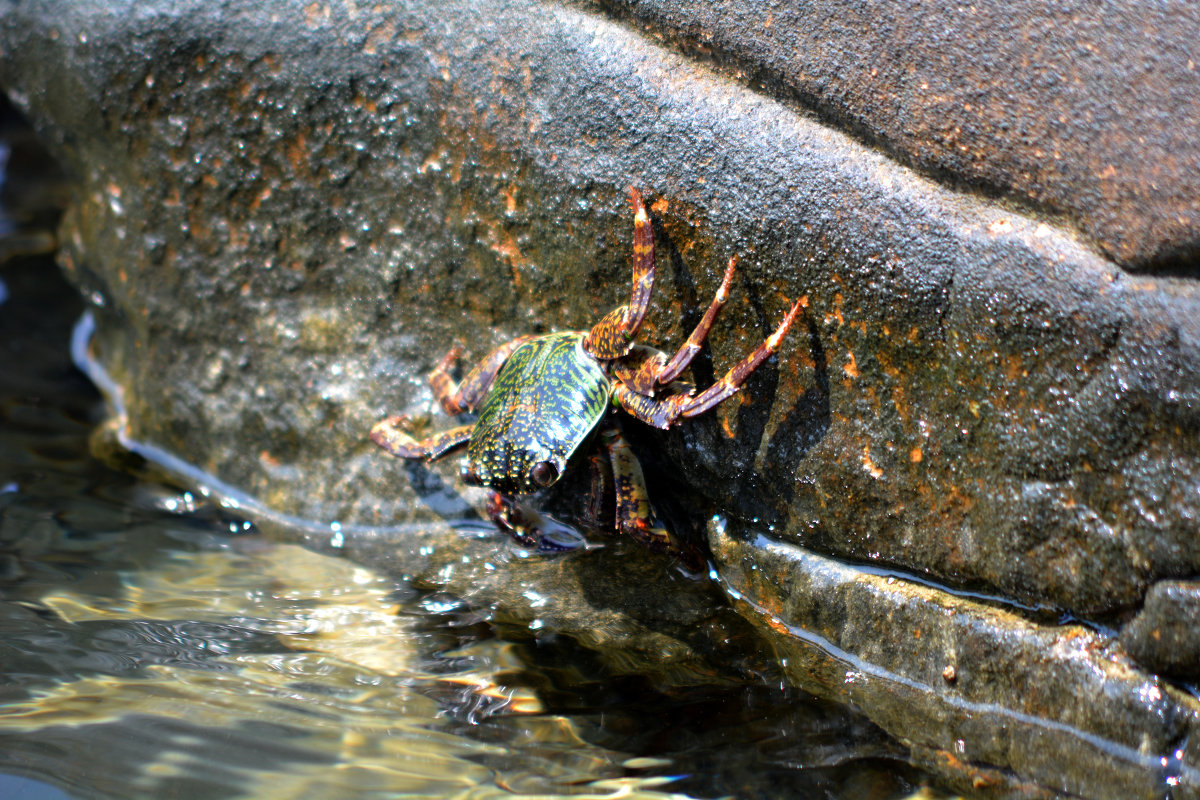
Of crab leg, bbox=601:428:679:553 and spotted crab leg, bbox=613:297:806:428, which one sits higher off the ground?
spotted crab leg, bbox=613:297:806:428

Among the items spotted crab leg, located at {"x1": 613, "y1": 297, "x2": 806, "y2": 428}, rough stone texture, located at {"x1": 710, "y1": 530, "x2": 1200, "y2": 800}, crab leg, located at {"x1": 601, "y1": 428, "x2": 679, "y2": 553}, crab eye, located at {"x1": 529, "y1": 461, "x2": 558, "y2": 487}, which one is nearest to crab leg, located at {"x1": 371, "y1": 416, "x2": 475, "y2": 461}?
crab eye, located at {"x1": 529, "y1": 461, "x2": 558, "y2": 487}

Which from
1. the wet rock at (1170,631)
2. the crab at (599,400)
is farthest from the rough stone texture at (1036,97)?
the wet rock at (1170,631)

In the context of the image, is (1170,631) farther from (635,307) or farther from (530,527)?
(530,527)

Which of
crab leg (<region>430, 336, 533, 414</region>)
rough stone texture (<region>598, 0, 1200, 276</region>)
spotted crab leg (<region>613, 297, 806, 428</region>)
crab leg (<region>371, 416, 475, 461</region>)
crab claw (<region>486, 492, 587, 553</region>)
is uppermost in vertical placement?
rough stone texture (<region>598, 0, 1200, 276</region>)

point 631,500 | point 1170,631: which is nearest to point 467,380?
point 631,500

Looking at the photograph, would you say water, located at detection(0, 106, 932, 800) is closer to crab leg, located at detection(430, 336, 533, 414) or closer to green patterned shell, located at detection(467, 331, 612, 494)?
green patterned shell, located at detection(467, 331, 612, 494)

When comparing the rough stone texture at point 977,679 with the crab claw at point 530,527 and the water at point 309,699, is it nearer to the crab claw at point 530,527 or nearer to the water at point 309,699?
the water at point 309,699

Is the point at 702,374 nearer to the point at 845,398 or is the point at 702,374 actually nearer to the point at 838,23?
the point at 845,398
